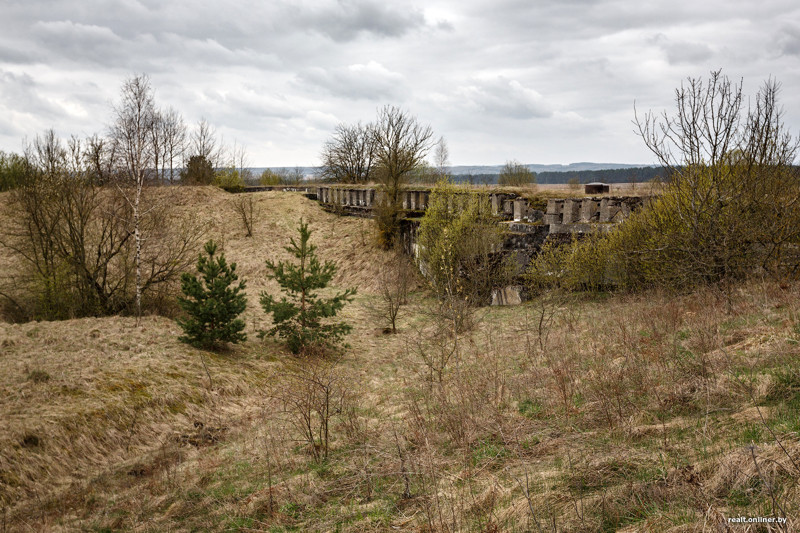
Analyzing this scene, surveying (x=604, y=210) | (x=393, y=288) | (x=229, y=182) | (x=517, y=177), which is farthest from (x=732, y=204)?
(x=229, y=182)

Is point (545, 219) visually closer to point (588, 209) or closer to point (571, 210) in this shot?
point (571, 210)

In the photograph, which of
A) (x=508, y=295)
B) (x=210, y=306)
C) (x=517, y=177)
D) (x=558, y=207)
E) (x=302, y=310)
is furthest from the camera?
(x=517, y=177)

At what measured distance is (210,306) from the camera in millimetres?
11078

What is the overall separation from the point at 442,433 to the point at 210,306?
710 centimetres

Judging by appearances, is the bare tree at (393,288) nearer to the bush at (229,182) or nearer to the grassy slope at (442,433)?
the grassy slope at (442,433)

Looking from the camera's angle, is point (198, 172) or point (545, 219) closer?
point (545, 219)

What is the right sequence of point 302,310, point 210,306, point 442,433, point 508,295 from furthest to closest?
point 508,295, point 302,310, point 210,306, point 442,433

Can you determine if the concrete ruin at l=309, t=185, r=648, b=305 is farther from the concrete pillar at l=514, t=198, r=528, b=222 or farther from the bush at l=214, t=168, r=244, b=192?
the bush at l=214, t=168, r=244, b=192

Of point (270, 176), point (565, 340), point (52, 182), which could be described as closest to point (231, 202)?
point (270, 176)

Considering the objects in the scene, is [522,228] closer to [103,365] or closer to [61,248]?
[103,365]

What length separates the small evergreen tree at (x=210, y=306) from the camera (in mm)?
11102

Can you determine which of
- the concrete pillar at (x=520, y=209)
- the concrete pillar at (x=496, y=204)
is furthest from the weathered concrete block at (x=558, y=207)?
the concrete pillar at (x=496, y=204)

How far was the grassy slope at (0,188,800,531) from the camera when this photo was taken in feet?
12.0

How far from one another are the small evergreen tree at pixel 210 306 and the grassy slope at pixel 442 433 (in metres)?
0.49
